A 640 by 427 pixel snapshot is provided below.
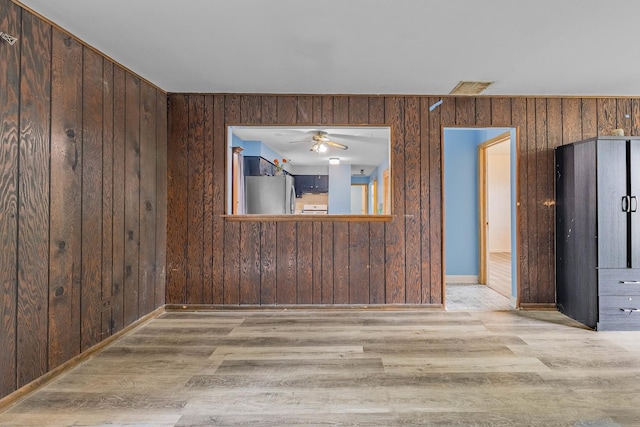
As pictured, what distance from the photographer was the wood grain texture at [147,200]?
3.30 metres

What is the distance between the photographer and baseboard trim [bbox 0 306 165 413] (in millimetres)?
1985

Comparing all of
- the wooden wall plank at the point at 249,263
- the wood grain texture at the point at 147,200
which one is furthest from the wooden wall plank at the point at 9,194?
the wooden wall plank at the point at 249,263

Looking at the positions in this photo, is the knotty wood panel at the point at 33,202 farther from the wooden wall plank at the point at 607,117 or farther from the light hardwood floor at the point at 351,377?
the wooden wall plank at the point at 607,117

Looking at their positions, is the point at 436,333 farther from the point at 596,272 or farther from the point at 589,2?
the point at 589,2

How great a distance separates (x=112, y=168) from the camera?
2.88 m

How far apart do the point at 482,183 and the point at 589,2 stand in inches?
128

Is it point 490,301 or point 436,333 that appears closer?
point 436,333

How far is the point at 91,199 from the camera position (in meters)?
2.64

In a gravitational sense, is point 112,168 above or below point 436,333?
above

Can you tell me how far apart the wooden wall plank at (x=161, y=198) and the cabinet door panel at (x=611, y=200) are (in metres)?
4.19

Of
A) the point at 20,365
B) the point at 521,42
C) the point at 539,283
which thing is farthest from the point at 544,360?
the point at 20,365

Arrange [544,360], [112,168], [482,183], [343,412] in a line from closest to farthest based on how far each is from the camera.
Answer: [343,412] → [544,360] → [112,168] → [482,183]

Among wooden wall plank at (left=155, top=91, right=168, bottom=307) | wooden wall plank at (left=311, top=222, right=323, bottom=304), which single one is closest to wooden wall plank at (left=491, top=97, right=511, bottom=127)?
wooden wall plank at (left=311, top=222, right=323, bottom=304)

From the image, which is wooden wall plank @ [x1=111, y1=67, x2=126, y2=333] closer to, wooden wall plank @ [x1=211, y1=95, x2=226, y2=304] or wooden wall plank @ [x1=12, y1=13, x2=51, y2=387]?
wooden wall plank @ [x1=12, y1=13, x2=51, y2=387]
